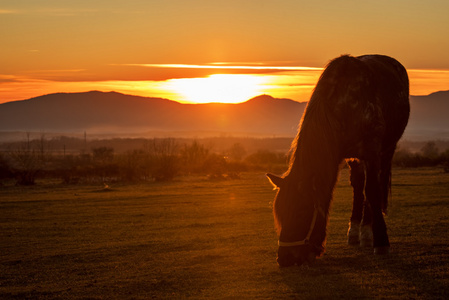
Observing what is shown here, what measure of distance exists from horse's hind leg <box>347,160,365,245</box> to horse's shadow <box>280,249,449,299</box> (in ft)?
3.64

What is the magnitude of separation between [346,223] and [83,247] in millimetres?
6042

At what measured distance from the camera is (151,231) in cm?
1434

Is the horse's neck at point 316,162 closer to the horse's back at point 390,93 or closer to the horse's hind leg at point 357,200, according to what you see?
the horse's back at point 390,93

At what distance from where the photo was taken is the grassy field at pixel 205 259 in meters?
7.58

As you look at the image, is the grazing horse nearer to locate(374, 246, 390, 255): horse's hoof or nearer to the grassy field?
locate(374, 246, 390, 255): horse's hoof

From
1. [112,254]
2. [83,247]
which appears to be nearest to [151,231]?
[83,247]

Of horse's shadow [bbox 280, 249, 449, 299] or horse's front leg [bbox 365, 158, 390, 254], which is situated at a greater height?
horse's front leg [bbox 365, 158, 390, 254]

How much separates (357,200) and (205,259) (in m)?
2.99

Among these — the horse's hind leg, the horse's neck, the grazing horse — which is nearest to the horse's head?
the grazing horse

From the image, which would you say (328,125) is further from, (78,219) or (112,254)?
(78,219)

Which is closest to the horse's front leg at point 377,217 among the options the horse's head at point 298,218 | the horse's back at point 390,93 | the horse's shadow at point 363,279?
the horse's shadow at point 363,279

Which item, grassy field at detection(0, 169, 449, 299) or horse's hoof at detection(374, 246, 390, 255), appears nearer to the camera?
grassy field at detection(0, 169, 449, 299)

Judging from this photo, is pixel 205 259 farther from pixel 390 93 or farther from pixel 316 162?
pixel 390 93

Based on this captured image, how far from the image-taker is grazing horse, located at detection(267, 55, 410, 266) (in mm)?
8047
